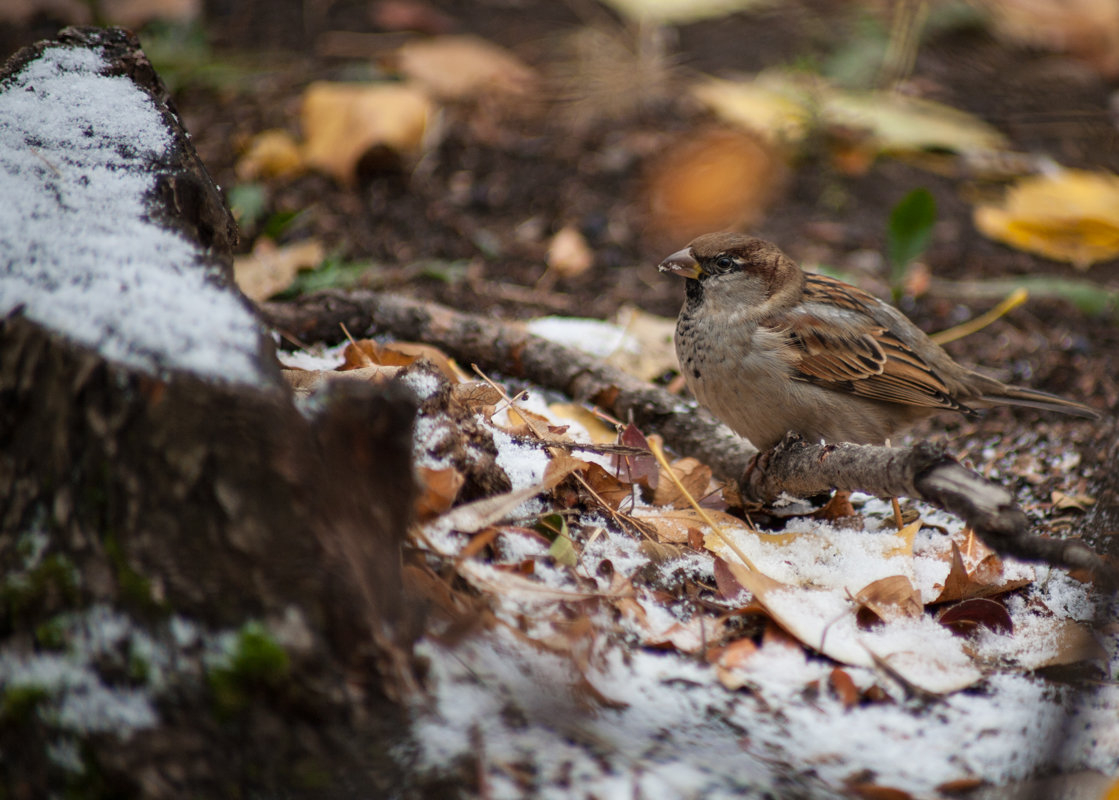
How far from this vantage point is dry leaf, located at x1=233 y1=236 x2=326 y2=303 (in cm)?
403

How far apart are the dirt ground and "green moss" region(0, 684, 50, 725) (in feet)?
9.33

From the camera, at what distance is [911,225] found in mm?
4480

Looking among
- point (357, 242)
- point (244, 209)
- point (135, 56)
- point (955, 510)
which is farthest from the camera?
point (357, 242)

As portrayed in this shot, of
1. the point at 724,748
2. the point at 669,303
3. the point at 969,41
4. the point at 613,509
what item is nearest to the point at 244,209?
the point at 669,303

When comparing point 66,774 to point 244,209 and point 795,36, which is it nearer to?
point 244,209

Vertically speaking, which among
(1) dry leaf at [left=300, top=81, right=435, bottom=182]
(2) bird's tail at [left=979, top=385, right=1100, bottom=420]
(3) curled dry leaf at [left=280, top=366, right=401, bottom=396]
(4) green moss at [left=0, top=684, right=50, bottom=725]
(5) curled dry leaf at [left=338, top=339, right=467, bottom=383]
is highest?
(1) dry leaf at [left=300, top=81, right=435, bottom=182]

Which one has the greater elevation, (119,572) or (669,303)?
(119,572)

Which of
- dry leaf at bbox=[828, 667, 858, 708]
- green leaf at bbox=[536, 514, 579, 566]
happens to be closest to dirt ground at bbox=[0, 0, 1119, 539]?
dry leaf at bbox=[828, 667, 858, 708]

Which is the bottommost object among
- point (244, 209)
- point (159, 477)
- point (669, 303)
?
point (669, 303)

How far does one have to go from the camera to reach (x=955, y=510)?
1.97 meters

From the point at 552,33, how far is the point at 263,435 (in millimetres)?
6287

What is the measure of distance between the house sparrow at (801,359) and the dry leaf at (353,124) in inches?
98.0

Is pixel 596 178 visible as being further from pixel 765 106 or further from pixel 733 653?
pixel 733 653

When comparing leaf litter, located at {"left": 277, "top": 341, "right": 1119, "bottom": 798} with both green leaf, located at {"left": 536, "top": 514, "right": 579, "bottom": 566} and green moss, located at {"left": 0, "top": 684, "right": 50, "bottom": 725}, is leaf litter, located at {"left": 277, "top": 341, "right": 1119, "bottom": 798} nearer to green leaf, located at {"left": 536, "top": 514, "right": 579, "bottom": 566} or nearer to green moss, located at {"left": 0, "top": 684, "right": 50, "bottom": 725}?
green leaf, located at {"left": 536, "top": 514, "right": 579, "bottom": 566}
